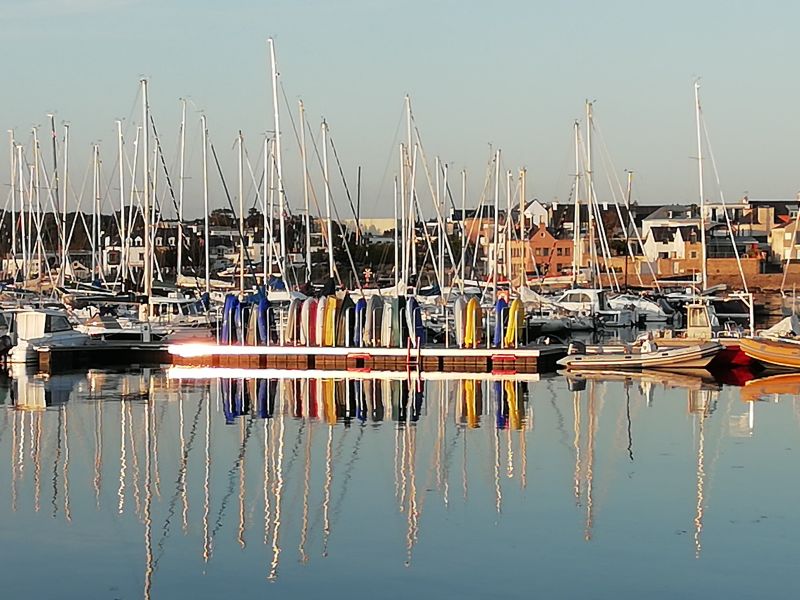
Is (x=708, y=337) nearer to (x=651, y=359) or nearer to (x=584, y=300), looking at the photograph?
(x=651, y=359)

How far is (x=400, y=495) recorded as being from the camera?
22547 millimetres

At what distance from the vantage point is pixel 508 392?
38.1 meters

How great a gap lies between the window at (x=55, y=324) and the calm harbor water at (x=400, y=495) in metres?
12.0

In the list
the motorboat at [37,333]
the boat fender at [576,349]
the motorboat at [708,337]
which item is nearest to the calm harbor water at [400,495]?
the boat fender at [576,349]

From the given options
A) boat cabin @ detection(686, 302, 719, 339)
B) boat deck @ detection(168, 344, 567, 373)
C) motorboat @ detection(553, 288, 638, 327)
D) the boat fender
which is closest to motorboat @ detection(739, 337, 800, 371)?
boat cabin @ detection(686, 302, 719, 339)

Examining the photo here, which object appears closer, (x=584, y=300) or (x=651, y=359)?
(x=651, y=359)

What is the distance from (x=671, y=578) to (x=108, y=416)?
18.5 m

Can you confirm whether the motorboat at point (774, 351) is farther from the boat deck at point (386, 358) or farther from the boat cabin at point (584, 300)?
the boat cabin at point (584, 300)

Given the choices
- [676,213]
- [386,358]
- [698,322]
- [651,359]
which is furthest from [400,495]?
[676,213]

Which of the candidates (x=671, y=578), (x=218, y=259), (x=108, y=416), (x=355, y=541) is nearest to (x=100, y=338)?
(x=108, y=416)

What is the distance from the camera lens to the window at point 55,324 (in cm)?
4841

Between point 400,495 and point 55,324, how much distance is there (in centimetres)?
2859

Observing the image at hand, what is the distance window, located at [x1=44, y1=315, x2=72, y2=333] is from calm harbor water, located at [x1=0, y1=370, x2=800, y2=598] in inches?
471

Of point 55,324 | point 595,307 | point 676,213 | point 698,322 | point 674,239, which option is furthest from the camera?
point 676,213
